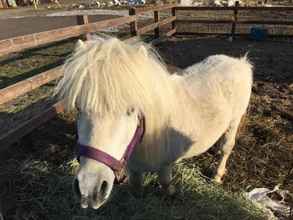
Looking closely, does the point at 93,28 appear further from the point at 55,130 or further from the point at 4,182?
the point at 4,182

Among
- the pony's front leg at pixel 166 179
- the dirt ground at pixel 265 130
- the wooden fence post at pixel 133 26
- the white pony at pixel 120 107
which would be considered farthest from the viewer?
the wooden fence post at pixel 133 26

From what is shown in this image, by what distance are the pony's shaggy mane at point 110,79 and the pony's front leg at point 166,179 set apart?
978 millimetres

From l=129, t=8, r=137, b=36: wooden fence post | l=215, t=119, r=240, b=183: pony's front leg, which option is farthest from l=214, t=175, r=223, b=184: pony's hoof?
l=129, t=8, r=137, b=36: wooden fence post

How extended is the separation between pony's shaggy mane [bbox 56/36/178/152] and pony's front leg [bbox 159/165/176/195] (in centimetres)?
98

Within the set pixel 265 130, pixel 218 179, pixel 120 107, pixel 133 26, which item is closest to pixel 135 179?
pixel 218 179

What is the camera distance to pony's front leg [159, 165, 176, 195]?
109 inches

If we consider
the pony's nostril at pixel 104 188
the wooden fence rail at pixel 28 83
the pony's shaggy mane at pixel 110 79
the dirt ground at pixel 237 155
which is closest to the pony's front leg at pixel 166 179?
the dirt ground at pixel 237 155

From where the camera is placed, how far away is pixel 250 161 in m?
3.69

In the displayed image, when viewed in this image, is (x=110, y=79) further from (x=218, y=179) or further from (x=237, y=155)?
(x=237, y=155)

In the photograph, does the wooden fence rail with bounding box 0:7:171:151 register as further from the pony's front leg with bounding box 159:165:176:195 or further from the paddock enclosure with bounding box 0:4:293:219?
the pony's front leg with bounding box 159:165:176:195

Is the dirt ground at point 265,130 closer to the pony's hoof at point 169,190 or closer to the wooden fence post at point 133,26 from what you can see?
the pony's hoof at point 169,190

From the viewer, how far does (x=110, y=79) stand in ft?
5.53

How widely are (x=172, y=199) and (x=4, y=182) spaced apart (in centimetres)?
172

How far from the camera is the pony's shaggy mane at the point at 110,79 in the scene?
167 cm
